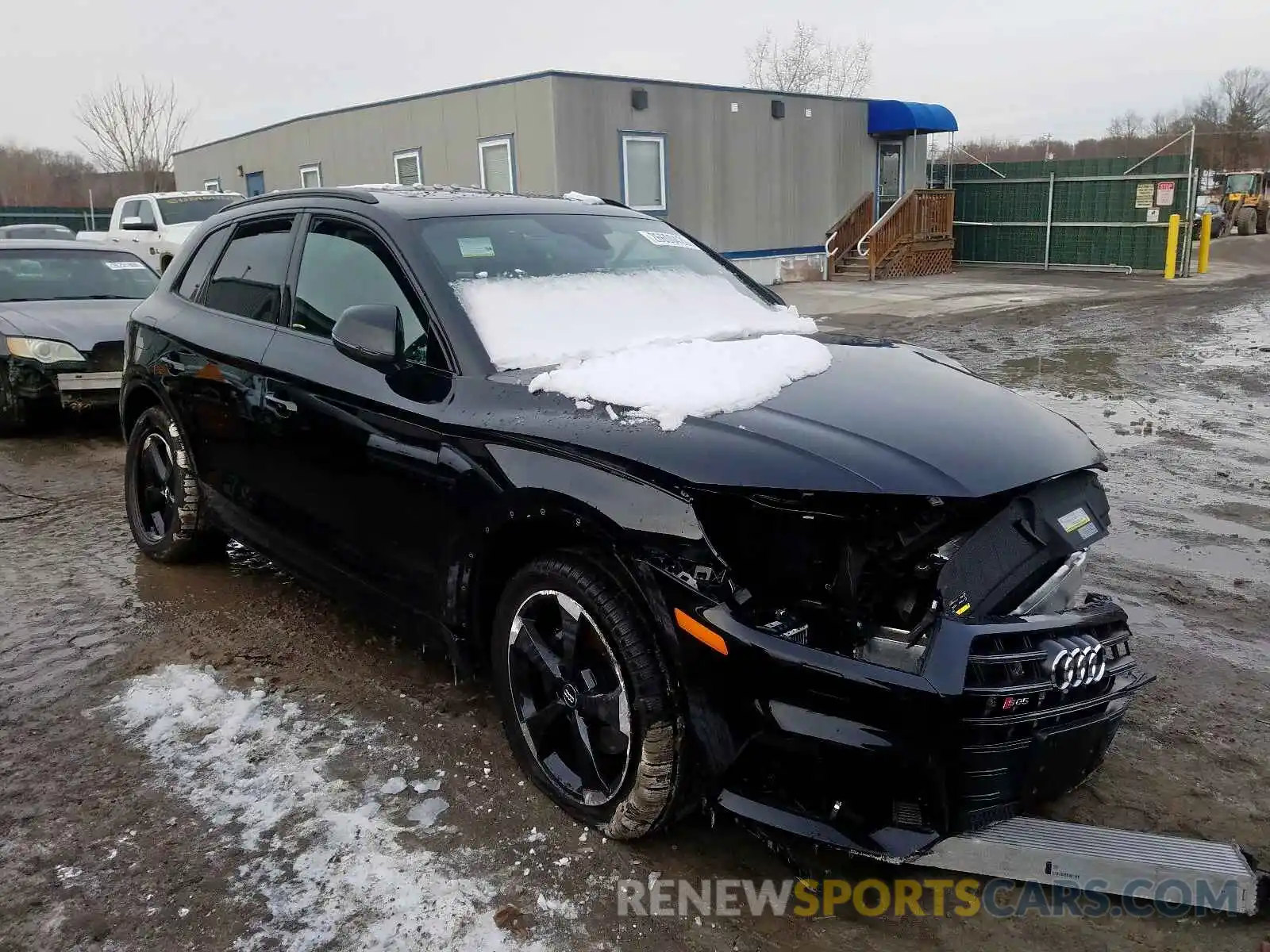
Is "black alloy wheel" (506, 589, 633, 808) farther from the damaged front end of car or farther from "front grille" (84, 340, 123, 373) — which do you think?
"front grille" (84, 340, 123, 373)

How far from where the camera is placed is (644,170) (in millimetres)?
18234

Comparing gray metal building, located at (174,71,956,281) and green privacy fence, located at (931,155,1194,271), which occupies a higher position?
gray metal building, located at (174,71,956,281)

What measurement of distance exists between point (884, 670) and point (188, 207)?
16796mm

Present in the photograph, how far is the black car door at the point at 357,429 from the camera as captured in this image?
3.08 m

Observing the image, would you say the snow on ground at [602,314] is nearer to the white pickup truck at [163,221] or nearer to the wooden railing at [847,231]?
the white pickup truck at [163,221]

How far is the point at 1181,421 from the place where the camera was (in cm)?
772

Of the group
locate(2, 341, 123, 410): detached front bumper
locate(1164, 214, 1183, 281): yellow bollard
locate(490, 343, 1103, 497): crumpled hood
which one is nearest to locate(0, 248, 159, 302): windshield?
locate(2, 341, 123, 410): detached front bumper

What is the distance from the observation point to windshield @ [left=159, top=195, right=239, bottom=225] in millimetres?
15961

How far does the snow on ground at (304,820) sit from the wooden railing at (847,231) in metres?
20.3

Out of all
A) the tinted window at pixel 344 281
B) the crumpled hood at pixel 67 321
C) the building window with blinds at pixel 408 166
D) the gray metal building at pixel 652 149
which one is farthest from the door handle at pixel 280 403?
the building window with blinds at pixel 408 166

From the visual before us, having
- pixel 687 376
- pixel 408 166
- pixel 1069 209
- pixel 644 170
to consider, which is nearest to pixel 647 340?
pixel 687 376

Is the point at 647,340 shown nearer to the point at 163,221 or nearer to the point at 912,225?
the point at 163,221

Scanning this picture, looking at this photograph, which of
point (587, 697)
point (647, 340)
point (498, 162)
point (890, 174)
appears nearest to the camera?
point (587, 697)

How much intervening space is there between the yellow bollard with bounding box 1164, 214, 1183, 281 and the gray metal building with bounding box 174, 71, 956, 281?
519 cm
